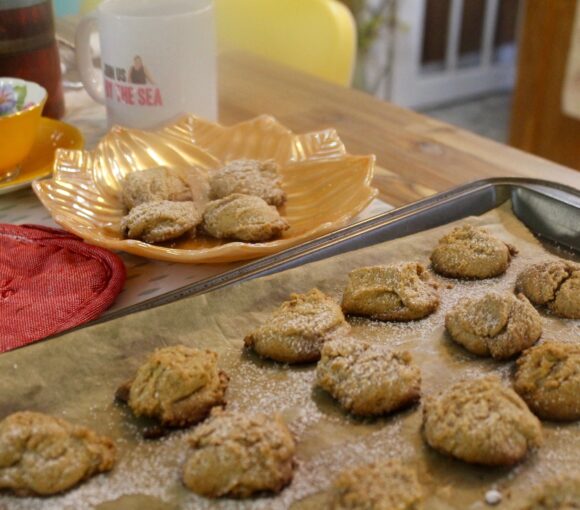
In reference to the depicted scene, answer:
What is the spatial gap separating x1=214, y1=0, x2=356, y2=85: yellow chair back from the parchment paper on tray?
112cm

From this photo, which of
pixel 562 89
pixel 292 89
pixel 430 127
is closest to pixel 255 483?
pixel 430 127

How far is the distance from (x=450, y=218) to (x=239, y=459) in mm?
616

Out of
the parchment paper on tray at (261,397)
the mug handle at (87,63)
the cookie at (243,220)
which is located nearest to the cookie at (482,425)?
the parchment paper on tray at (261,397)

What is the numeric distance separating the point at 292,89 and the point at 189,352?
3.50 ft

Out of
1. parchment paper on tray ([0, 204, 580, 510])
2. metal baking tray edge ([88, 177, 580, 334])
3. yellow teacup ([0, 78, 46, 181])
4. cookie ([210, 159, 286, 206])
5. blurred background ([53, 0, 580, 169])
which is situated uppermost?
yellow teacup ([0, 78, 46, 181])

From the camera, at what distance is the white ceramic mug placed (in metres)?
1.37

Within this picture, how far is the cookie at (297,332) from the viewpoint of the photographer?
942mm

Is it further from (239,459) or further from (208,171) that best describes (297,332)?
(208,171)

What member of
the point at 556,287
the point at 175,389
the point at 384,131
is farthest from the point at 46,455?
the point at 384,131

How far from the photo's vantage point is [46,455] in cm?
76

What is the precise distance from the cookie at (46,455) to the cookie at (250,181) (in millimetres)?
524

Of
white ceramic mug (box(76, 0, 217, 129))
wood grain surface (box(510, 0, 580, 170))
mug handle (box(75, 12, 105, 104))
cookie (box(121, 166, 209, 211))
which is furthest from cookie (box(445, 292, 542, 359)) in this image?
wood grain surface (box(510, 0, 580, 170))

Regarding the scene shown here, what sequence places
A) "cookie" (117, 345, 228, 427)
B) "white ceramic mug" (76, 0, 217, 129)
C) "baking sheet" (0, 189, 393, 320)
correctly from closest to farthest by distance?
1. "cookie" (117, 345, 228, 427)
2. "baking sheet" (0, 189, 393, 320)
3. "white ceramic mug" (76, 0, 217, 129)

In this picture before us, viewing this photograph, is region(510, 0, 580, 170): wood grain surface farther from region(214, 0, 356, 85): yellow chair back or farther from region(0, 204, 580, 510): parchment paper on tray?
region(0, 204, 580, 510): parchment paper on tray
